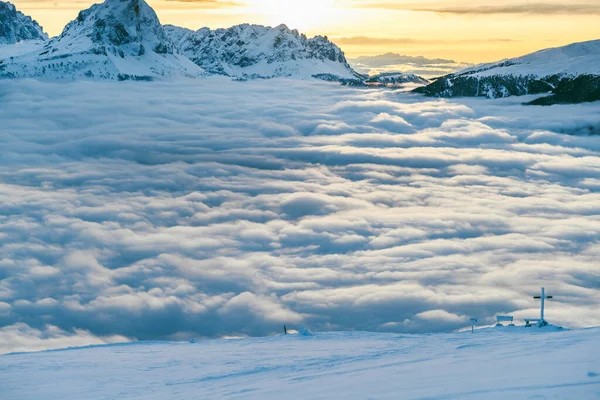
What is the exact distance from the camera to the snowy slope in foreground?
16.9 meters

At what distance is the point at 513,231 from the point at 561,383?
16094 cm

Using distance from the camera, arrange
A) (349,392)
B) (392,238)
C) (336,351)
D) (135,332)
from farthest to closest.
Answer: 1. (392,238)
2. (135,332)
3. (336,351)
4. (349,392)

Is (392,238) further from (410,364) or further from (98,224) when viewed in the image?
(410,364)

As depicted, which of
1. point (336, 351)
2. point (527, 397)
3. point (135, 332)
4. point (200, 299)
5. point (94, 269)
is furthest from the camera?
point (94, 269)

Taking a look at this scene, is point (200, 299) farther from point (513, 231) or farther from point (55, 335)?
point (513, 231)

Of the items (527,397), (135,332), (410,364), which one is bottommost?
(135,332)

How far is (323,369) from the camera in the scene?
2720 centimetres

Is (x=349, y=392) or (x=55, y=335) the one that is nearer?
(x=349, y=392)

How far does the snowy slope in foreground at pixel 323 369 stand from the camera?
1691 centimetres

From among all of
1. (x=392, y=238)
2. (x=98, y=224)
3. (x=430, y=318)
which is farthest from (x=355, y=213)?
(x=430, y=318)

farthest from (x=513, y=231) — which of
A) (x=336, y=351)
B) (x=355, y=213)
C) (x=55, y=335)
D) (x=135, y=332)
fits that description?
(x=336, y=351)

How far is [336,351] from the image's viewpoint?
121 ft

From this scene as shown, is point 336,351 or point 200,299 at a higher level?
point 336,351

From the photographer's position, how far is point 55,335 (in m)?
101
